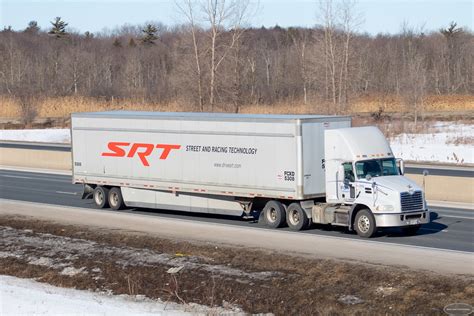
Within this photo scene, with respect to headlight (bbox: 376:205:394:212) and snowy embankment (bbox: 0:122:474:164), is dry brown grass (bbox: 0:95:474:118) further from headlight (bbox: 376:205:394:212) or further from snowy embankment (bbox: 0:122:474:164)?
headlight (bbox: 376:205:394:212)

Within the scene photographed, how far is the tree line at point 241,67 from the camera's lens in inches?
2448

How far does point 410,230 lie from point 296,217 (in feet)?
11.4

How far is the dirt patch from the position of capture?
1830cm

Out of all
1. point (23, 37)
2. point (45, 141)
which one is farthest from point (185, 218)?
point (23, 37)

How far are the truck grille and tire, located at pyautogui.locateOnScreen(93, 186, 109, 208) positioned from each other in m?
12.2

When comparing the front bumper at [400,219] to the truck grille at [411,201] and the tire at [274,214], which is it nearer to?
the truck grille at [411,201]

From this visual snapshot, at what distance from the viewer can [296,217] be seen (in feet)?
88.8

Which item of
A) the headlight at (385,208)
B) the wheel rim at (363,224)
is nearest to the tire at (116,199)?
the wheel rim at (363,224)

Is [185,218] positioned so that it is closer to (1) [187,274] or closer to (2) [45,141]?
(1) [187,274]

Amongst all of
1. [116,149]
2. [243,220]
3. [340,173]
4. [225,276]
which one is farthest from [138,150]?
[225,276]

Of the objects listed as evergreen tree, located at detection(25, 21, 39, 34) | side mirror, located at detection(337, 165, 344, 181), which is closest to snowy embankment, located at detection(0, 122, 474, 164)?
side mirror, located at detection(337, 165, 344, 181)

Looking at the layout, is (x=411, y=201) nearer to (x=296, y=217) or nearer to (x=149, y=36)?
(x=296, y=217)

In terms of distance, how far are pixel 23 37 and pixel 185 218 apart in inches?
4503

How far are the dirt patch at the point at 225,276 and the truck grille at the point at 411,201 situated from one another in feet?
13.5
